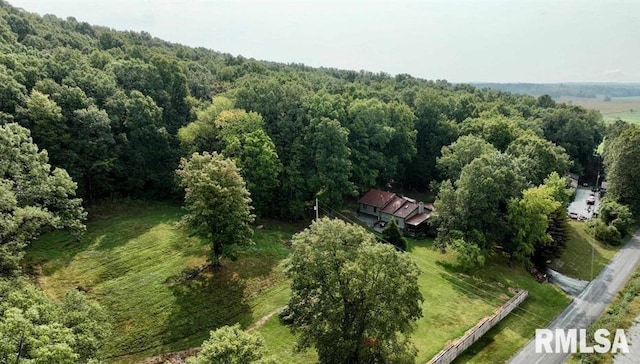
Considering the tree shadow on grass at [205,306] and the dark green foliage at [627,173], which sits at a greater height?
the dark green foliage at [627,173]

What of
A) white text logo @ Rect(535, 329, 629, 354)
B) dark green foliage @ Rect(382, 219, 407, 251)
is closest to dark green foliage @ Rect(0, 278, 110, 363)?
white text logo @ Rect(535, 329, 629, 354)

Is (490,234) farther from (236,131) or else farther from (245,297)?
(236,131)

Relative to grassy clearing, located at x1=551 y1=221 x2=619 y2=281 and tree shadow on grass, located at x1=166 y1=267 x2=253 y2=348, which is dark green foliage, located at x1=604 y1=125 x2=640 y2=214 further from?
tree shadow on grass, located at x1=166 y1=267 x2=253 y2=348

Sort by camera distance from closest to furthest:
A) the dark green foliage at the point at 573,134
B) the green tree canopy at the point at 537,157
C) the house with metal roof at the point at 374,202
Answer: the green tree canopy at the point at 537,157 < the house with metal roof at the point at 374,202 < the dark green foliage at the point at 573,134

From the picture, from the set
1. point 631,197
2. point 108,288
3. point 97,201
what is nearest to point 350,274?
point 108,288

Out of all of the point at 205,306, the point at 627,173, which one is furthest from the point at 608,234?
the point at 205,306

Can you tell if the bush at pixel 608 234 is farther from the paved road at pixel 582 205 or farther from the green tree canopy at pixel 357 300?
the green tree canopy at pixel 357 300

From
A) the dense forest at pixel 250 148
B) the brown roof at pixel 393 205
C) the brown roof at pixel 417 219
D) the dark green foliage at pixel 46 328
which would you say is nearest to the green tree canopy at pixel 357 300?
the dark green foliage at pixel 46 328
